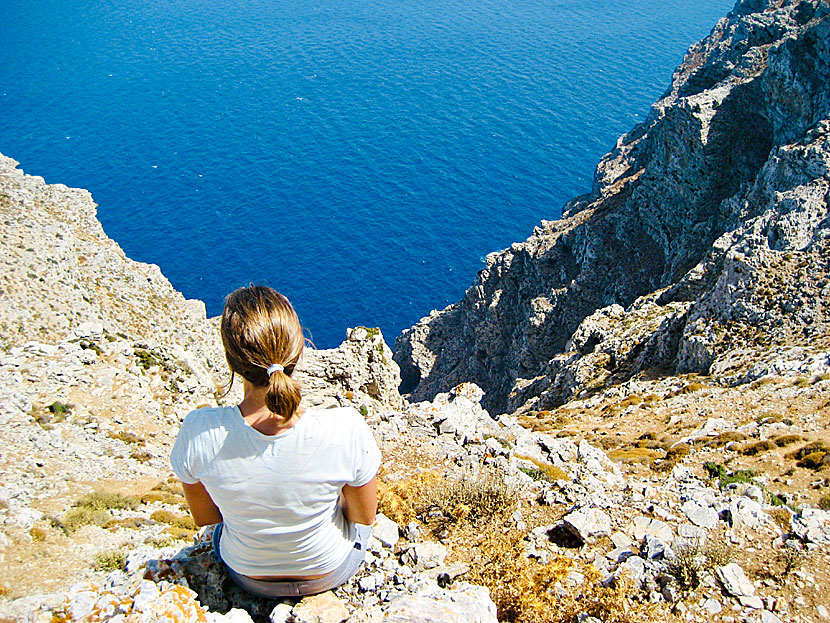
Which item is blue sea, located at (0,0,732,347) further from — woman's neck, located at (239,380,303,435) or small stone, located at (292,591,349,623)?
woman's neck, located at (239,380,303,435)

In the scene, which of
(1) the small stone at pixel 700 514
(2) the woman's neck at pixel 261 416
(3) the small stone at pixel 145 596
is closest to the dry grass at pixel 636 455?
(1) the small stone at pixel 700 514

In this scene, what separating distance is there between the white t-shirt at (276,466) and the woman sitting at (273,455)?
13 millimetres

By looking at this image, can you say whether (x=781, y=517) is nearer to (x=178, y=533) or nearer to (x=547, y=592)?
(x=547, y=592)

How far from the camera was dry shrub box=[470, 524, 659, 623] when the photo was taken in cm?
1105

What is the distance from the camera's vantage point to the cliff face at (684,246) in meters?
38.1

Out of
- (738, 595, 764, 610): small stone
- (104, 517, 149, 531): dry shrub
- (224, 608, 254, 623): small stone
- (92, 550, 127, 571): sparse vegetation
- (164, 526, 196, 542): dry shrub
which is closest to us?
(224, 608, 254, 623): small stone

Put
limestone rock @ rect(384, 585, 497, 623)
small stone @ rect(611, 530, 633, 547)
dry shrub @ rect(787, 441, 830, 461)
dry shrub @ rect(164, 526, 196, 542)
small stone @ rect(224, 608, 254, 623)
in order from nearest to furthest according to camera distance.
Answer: small stone @ rect(224, 608, 254, 623) < limestone rock @ rect(384, 585, 497, 623) < small stone @ rect(611, 530, 633, 547) < dry shrub @ rect(164, 526, 196, 542) < dry shrub @ rect(787, 441, 830, 461)

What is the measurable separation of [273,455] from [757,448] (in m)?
20.7

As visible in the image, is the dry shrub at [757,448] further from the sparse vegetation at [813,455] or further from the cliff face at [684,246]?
the cliff face at [684,246]

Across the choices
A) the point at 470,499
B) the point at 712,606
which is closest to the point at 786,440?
the point at 712,606

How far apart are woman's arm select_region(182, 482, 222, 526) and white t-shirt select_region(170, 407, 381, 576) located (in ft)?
0.86

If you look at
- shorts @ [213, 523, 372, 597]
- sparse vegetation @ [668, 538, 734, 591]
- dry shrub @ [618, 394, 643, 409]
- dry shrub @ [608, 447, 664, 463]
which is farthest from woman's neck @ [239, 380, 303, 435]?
dry shrub @ [618, 394, 643, 409]

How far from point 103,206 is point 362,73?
87.8 meters

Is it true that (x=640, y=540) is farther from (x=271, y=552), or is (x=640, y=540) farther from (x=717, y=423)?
Result: (x=717, y=423)
